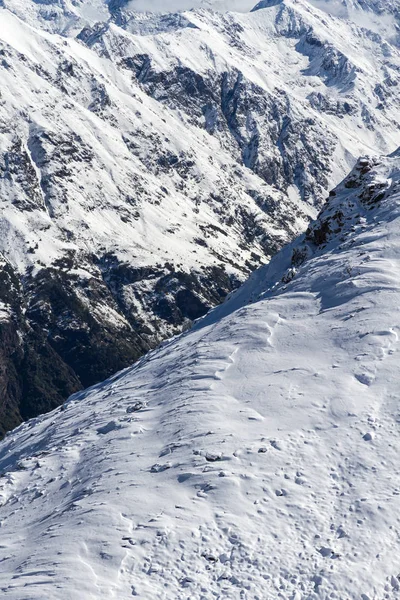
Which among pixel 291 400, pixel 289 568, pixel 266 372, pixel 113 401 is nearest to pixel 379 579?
pixel 289 568

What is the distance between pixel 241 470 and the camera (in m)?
34.4

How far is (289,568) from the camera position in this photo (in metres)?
29.0

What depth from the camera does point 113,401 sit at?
169 ft

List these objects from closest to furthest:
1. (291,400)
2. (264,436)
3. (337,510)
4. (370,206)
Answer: (337,510) → (264,436) → (291,400) → (370,206)

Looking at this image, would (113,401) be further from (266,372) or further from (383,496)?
(383,496)

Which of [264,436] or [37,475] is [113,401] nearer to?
[37,475]

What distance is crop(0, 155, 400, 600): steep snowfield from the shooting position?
29047 millimetres

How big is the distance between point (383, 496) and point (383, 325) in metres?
14.6

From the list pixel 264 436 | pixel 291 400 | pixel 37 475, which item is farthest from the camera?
pixel 37 475

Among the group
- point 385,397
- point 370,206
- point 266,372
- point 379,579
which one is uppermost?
point 370,206

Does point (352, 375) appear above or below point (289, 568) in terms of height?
above

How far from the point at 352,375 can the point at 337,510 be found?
34.2ft

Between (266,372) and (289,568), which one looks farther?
(266,372)

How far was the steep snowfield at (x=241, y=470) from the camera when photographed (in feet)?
95.3
